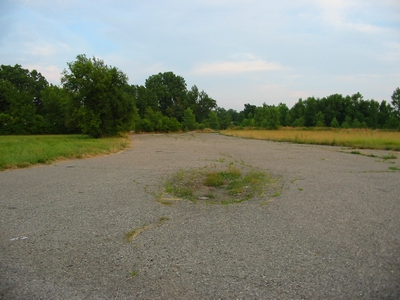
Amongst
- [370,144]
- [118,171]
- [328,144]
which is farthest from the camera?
[328,144]

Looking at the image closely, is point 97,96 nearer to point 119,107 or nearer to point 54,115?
point 119,107

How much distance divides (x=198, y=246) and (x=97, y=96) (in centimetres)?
3194

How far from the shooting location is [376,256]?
12.5ft

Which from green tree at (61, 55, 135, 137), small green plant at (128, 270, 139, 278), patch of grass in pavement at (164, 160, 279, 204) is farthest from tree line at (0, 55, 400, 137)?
small green plant at (128, 270, 139, 278)

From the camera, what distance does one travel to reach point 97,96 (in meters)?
33.2

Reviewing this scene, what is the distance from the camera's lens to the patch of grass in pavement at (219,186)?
7004 mm

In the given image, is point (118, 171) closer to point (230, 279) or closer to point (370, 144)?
point (230, 279)

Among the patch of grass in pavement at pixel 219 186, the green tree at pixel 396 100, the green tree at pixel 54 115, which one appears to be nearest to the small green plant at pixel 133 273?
the patch of grass in pavement at pixel 219 186

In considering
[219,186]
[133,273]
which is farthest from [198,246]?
[219,186]

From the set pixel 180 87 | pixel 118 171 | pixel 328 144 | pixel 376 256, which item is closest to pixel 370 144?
pixel 328 144

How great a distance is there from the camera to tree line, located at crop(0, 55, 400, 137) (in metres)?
33.2

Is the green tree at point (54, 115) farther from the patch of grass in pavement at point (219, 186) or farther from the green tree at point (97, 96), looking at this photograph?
the patch of grass in pavement at point (219, 186)

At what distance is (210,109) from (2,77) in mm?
52477

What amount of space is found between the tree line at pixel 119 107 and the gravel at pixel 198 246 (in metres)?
27.6
